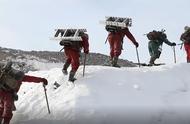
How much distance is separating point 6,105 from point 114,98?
314cm

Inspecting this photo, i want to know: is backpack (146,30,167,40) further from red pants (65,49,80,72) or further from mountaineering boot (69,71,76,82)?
mountaineering boot (69,71,76,82)

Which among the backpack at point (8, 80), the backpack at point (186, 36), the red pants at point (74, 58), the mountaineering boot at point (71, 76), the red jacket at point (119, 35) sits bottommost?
the mountaineering boot at point (71, 76)

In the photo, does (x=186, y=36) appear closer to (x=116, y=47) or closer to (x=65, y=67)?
(x=116, y=47)

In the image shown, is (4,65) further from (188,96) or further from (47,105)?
(188,96)

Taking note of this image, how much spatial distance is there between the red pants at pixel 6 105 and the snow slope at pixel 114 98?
994 millimetres

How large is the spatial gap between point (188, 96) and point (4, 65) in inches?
212

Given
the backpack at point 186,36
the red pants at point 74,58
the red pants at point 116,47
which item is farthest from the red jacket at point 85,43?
the backpack at point 186,36

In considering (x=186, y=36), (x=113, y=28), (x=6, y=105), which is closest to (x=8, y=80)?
(x=6, y=105)

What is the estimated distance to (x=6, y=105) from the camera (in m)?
16.4

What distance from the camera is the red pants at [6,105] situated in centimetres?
1634

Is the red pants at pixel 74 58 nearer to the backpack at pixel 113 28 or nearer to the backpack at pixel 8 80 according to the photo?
the backpack at pixel 113 28

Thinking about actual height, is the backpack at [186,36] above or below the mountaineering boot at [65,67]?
above

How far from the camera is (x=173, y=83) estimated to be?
1802 cm

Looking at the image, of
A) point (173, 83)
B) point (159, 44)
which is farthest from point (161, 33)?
point (173, 83)
